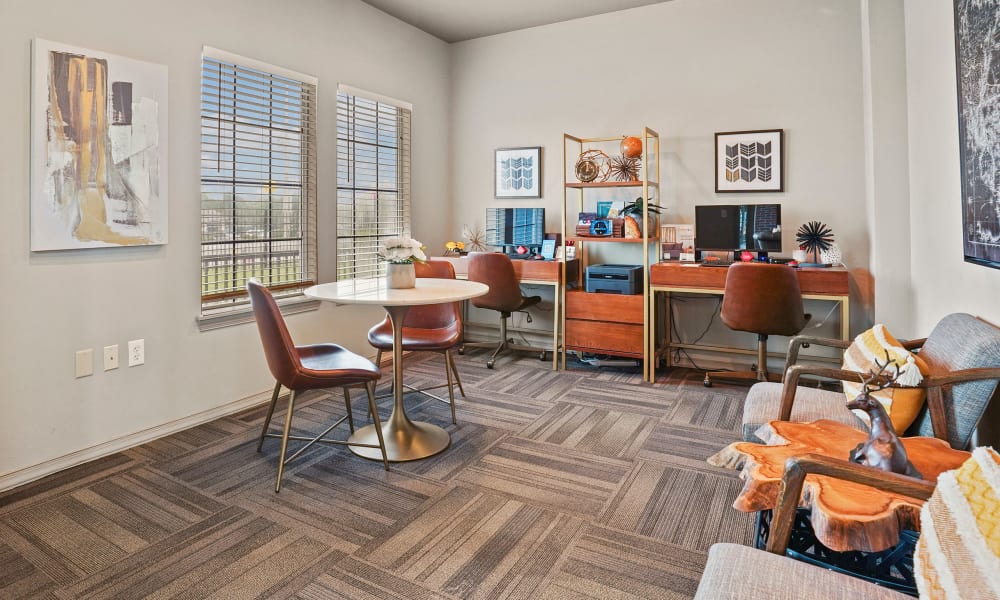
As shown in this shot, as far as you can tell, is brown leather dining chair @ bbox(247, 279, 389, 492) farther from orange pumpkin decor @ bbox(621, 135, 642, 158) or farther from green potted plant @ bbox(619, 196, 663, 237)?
orange pumpkin decor @ bbox(621, 135, 642, 158)

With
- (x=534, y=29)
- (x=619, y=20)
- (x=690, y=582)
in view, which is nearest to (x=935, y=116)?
(x=690, y=582)

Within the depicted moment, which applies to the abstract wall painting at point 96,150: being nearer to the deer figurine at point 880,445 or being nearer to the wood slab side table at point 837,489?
the wood slab side table at point 837,489

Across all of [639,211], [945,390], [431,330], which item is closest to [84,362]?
[431,330]

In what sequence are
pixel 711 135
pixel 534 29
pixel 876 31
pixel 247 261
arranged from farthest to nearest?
pixel 534 29, pixel 711 135, pixel 247 261, pixel 876 31

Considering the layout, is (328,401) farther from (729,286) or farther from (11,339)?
(729,286)

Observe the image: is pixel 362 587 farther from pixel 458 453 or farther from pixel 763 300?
pixel 763 300

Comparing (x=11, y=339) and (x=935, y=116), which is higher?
(x=935, y=116)

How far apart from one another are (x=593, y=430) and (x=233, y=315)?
2183 mm

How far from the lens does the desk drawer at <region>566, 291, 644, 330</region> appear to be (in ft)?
14.0

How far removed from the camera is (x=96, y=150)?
272 cm

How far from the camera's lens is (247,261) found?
140 inches

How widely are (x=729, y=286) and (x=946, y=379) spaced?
1.94 m

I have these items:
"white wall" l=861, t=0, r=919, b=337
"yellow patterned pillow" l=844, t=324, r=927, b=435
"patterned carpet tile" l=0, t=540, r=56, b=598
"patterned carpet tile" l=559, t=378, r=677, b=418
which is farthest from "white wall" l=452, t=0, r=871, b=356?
"patterned carpet tile" l=0, t=540, r=56, b=598

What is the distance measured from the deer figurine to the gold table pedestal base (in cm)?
187
